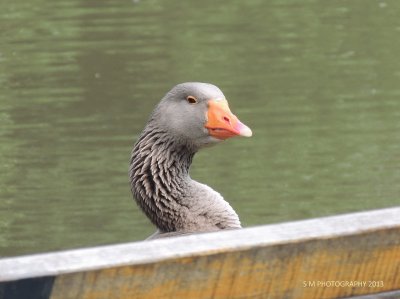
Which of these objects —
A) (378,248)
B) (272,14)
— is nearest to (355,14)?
(272,14)

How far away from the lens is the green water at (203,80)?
1237cm

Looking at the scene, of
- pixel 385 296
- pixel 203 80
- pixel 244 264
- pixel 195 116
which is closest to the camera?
pixel 244 264

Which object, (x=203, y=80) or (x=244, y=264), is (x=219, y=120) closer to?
(x=244, y=264)

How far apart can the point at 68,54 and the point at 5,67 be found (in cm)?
96

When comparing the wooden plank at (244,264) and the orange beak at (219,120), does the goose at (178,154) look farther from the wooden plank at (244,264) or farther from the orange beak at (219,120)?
the wooden plank at (244,264)

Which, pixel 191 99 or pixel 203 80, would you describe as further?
pixel 203 80

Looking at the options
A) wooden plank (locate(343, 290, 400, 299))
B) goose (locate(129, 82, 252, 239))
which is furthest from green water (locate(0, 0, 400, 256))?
wooden plank (locate(343, 290, 400, 299))

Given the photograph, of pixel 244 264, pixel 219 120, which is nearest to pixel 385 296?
pixel 244 264

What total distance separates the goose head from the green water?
125 inches

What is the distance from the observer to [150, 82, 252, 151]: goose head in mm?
8469

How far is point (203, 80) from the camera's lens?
54.2 feet

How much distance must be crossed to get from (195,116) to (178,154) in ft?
0.84

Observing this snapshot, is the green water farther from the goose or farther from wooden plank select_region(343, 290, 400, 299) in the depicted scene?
wooden plank select_region(343, 290, 400, 299)

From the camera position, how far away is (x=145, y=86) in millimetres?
16453
